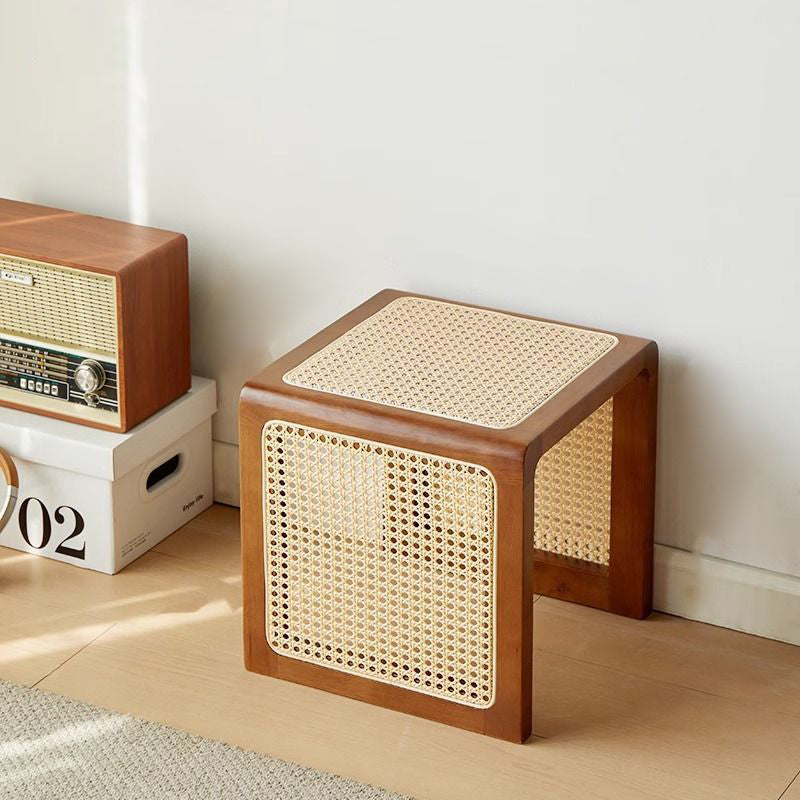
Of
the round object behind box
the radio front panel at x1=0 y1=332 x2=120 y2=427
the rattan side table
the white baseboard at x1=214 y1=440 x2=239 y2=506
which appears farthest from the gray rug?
the white baseboard at x1=214 y1=440 x2=239 y2=506

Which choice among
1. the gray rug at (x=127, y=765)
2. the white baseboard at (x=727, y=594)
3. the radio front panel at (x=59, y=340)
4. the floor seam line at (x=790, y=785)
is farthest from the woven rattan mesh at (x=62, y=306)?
the floor seam line at (x=790, y=785)

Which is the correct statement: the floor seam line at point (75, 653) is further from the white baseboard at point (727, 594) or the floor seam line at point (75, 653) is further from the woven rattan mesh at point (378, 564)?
the white baseboard at point (727, 594)

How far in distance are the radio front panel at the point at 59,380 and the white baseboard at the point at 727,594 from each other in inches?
30.3

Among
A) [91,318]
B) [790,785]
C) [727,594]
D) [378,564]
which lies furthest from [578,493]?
[91,318]

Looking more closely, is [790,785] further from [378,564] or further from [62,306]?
[62,306]

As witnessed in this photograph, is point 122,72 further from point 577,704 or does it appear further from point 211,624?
point 577,704

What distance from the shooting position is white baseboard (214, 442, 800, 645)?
6.27ft

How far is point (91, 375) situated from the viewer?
2014 mm

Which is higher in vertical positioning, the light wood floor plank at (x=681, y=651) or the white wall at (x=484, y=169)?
the white wall at (x=484, y=169)

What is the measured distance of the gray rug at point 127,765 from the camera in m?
1.62

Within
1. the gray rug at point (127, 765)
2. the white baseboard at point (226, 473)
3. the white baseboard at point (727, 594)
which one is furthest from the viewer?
the white baseboard at point (226, 473)

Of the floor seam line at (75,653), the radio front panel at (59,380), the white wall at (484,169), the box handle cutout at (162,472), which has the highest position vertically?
the white wall at (484,169)

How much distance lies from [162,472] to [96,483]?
15 cm

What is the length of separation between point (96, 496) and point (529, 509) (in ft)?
2.28
